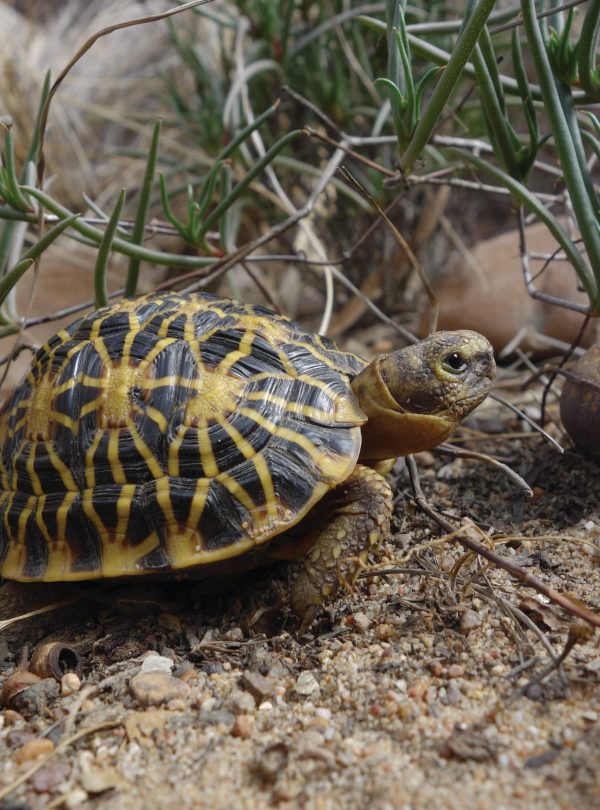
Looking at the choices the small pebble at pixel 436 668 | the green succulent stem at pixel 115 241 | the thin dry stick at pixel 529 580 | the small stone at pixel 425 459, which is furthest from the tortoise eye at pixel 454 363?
the green succulent stem at pixel 115 241

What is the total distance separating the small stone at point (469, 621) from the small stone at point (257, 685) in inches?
17.9

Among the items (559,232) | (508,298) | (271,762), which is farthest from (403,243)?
(271,762)

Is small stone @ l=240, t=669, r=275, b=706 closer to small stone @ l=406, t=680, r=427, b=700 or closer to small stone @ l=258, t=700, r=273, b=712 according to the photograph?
small stone @ l=258, t=700, r=273, b=712

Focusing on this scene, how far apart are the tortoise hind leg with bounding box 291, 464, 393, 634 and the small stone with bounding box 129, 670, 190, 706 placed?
333 mm

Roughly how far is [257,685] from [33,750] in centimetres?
46

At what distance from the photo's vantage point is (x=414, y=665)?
1560 millimetres

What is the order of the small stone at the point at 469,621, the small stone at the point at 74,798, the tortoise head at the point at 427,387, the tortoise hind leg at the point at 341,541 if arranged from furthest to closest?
the tortoise head at the point at 427,387, the tortoise hind leg at the point at 341,541, the small stone at the point at 469,621, the small stone at the point at 74,798

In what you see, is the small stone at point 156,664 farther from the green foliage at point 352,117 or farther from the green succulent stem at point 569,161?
the green succulent stem at point 569,161

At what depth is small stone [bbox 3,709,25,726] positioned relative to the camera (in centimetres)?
156

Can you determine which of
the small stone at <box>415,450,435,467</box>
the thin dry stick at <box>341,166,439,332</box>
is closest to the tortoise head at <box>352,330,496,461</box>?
the thin dry stick at <box>341,166,439,332</box>

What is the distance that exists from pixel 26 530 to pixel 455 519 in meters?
1.20

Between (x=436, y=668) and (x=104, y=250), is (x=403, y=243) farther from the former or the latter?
(x=436, y=668)

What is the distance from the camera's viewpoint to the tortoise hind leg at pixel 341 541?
175cm

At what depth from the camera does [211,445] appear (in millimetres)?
1793
